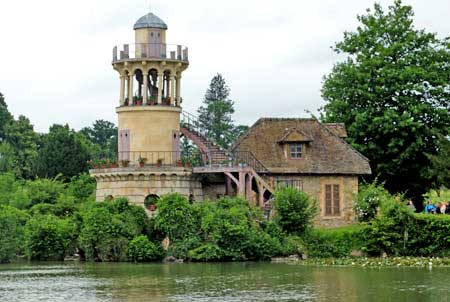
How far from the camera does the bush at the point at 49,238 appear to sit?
65562mm

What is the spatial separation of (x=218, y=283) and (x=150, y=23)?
23.8 m

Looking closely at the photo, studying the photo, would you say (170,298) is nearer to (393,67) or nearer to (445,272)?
(445,272)

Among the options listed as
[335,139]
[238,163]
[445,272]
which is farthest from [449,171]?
[445,272]

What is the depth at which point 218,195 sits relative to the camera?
72062mm

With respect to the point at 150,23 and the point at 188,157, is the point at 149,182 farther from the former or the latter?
the point at 150,23

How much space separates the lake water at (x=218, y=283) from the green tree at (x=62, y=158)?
3027cm

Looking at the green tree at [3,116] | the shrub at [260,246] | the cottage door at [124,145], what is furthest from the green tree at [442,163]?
the green tree at [3,116]

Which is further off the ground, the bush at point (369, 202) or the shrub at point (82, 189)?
the shrub at point (82, 189)

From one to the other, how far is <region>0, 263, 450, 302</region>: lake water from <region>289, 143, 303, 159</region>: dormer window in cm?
1072

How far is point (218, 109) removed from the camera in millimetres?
115125

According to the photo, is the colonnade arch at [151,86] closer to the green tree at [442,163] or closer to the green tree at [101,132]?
the green tree at [442,163]

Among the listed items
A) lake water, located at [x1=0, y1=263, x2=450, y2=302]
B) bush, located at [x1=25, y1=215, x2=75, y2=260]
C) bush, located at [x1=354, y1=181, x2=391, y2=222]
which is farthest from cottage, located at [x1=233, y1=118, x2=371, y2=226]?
bush, located at [x1=25, y1=215, x2=75, y2=260]

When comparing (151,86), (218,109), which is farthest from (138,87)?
(218,109)

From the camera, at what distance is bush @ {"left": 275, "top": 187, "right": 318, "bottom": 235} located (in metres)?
65.2
